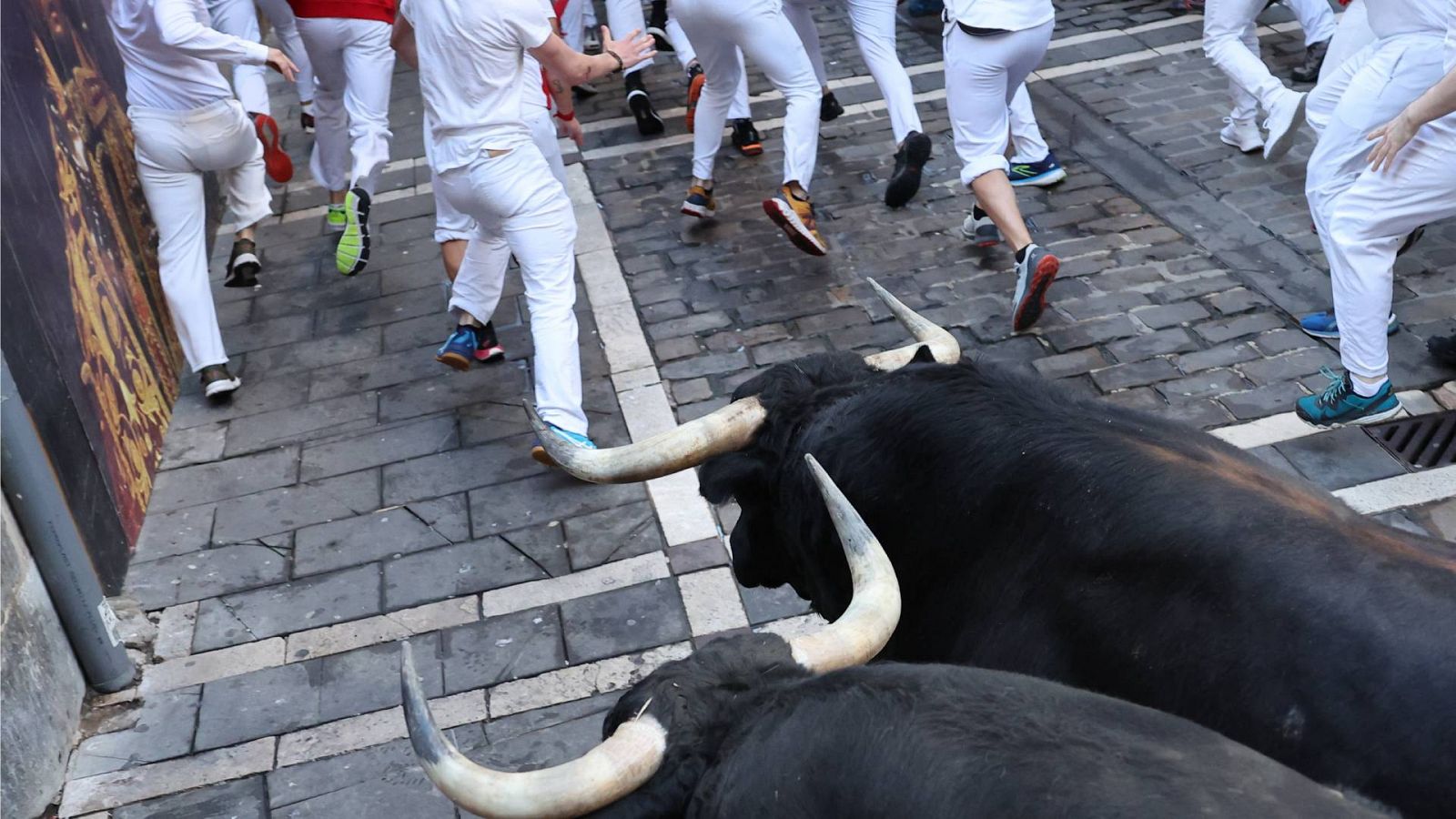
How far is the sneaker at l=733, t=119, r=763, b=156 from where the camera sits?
9.30m

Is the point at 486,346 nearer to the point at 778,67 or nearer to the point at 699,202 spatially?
the point at 699,202

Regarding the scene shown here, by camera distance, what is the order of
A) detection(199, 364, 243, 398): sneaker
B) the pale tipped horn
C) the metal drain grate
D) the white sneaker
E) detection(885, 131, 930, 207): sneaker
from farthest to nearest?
detection(885, 131, 930, 207): sneaker → the white sneaker → detection(199, 364, 243, 398): sneaker → the metal drain grate → the pale tipped horn

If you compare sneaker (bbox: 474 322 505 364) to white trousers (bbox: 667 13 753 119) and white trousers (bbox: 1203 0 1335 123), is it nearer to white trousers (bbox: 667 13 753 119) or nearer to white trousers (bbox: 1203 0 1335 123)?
white trousers (bbox: 667 13 753 119)

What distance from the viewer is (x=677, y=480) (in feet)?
20.0

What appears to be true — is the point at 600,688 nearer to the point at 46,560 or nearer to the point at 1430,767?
the point at 46,560

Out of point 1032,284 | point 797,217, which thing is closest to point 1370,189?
point 1032,284

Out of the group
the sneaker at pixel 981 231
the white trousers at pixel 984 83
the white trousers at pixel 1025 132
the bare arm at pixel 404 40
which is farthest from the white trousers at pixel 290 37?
the white trousers at pixel 1025 132

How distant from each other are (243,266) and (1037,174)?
478cm

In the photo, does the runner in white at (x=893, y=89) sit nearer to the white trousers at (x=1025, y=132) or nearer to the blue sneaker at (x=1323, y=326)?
the white trousers at (x=1025, y=132)

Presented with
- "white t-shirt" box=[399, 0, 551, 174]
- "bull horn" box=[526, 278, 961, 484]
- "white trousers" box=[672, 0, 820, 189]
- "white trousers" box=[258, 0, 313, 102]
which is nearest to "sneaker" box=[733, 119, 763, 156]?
"white trousers" box=[672, 0, 820, 189]

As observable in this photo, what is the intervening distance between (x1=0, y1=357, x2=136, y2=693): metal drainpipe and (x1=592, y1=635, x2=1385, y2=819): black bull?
326 cm

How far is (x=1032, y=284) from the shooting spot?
6730 mm

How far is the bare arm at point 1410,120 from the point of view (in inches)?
201

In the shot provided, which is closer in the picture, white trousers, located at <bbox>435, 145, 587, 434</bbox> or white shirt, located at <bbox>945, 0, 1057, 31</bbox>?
white trousers, located at <bbox>435, 145, 587, 434</bbox>
